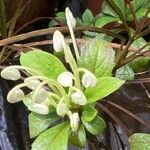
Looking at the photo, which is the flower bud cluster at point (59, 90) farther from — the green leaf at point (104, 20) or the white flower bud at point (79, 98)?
the green leaf at point (104, 20)

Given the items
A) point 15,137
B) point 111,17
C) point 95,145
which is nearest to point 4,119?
point 15,137

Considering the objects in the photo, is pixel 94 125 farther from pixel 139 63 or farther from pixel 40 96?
pixel 139 63

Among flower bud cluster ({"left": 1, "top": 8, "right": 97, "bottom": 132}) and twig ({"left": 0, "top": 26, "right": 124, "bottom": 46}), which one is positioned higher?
twig ({"left": 0, "top": 26, "right": 124, "bottom": 46})

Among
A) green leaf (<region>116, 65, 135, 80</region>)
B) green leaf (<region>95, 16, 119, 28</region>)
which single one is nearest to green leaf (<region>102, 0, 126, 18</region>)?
green leaf (<region>95, 16, 119, 28</region>)

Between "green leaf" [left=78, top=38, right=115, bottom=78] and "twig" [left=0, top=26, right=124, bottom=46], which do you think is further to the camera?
"twig" [left=0, top=26, right=124, bottom=46]

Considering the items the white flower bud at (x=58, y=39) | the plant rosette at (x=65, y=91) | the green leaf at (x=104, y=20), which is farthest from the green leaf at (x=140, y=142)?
the green leaf at (x=104, y=20)

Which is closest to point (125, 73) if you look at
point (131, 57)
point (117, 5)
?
point (131, 57)

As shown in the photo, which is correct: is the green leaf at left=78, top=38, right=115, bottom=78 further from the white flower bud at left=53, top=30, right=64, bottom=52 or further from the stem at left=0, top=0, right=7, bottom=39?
the stem at left=0, top=0, right=7, bottom=39

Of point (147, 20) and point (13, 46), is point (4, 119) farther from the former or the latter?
point (147, 20)
